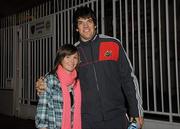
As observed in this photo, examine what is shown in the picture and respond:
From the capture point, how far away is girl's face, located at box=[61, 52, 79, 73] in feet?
10.1

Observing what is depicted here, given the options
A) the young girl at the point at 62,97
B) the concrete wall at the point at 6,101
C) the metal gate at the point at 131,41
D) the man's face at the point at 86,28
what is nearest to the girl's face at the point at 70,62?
the young girl at the point at 62,97

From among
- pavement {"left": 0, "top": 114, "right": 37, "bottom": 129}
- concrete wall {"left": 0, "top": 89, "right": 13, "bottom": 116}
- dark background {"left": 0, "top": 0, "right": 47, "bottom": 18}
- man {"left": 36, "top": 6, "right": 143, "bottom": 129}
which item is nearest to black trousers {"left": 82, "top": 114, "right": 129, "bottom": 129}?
man {"left": 36, "top": 6, "right": 143, "bottom": 129}

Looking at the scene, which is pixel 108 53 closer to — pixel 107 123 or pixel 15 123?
pixel 107 123

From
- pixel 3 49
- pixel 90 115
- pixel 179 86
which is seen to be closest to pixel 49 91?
pixel 90 115

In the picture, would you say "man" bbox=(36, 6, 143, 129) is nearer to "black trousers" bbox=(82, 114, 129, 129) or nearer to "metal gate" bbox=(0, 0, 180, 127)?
"black trousers" bbox=(82, 114, 129, 129)

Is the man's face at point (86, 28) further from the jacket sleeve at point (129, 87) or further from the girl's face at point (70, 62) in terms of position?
the jacket sleeve at point (129, 87)

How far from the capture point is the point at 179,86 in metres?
5.61

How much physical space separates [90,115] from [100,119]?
0.10 m

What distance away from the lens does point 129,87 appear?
296 centimetres

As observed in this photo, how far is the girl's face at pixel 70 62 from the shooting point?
3.08 meters

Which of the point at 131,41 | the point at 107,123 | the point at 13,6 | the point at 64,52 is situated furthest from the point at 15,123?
the point at 107,123

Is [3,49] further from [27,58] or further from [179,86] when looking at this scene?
[179,86]

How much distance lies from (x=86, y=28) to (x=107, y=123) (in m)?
0.88

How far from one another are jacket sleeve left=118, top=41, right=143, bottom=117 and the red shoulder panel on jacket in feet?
0.15
